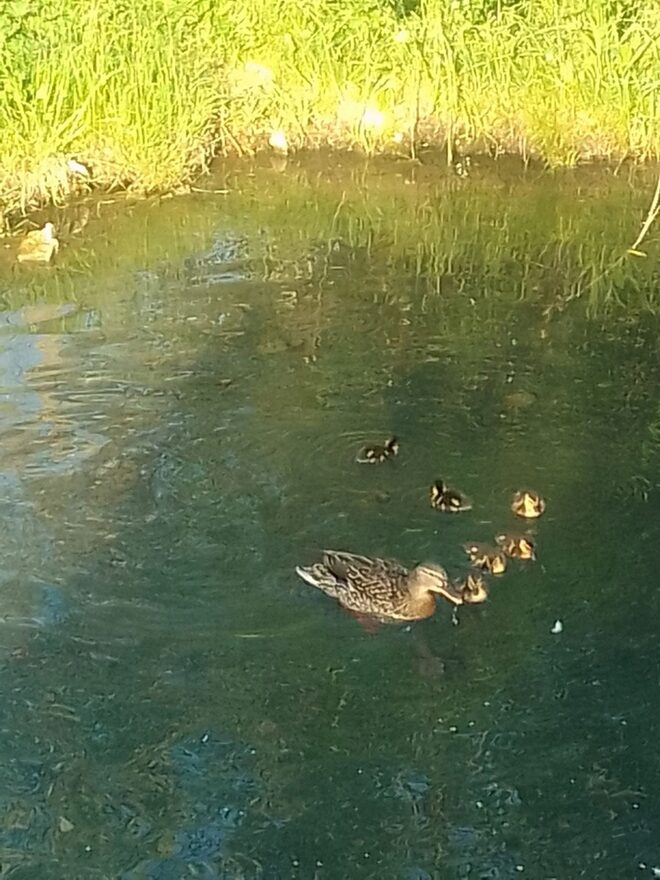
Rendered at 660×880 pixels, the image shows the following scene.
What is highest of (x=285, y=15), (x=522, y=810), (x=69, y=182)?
(x=285, y=15)

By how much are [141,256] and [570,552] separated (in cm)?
337

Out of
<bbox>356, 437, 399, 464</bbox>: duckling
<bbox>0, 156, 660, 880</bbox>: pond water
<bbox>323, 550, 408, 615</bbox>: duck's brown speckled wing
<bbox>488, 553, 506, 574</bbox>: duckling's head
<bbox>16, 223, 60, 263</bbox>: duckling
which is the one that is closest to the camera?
<bbox>0, 156, 660, 880</bbox>: pond water

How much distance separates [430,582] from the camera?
4.69 meters

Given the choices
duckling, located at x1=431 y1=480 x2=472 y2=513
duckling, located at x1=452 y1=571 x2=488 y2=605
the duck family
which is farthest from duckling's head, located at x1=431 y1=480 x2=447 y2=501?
duckling, located at x1=452 y1=571 x2=488 y2=605

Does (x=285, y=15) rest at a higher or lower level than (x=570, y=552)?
higher

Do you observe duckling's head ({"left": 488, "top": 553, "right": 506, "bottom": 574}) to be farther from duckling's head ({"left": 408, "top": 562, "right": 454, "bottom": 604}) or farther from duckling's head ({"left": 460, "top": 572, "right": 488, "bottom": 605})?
duckling's head ({"left": 408, "top": 562, "right": 454, "bottom": 604})

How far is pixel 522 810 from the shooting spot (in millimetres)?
3971

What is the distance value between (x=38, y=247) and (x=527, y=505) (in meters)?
3.38

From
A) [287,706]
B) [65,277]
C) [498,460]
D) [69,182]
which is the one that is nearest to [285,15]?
[69,182]

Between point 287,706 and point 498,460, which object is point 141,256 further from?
point 287,706

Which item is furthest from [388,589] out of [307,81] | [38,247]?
[307,81]

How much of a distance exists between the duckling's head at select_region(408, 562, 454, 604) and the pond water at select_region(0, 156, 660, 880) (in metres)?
0.10

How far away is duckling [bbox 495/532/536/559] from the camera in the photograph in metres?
4.96

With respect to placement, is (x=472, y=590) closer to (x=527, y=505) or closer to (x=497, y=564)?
(x=497, y=564)
